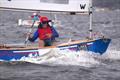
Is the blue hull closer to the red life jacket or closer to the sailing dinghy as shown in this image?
the sailing dinghy

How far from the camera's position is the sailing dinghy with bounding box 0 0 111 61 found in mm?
21344

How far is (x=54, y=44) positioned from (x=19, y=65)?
202cm

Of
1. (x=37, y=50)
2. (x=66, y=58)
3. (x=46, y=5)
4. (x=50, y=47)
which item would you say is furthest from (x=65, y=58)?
(x=46, y=5)

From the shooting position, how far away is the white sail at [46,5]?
22172 mm

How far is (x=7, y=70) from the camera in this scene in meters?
20.1

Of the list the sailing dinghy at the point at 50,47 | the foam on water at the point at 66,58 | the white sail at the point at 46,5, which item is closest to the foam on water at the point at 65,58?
the foam on water at the point at 66,58

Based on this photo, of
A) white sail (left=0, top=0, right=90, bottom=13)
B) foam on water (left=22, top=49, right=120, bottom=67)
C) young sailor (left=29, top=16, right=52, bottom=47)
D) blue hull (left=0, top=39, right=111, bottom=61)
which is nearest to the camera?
blue hull (left=0, top=39, right=111, bottom=61)

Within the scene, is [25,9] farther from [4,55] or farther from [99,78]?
[99,78]

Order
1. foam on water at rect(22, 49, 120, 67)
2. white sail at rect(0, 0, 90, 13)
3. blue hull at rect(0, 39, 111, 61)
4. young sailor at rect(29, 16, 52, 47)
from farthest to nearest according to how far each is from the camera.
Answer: white sail at rect(0, 0, 90, 13) → young sailor at rect(29, 16, 52, 47) → foam on water at rect(22, 49, 120, 67) → blue hull at rect(0, 39, 111, 61)

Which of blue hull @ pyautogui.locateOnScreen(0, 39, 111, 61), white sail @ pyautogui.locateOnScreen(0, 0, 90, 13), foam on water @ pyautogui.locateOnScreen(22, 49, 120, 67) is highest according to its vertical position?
white sail @ pyautogui.locateOnScreen(0, 0, 90, 13)

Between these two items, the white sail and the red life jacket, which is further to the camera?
→ the white sail

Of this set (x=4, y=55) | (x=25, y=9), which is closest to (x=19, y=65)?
(x=4, y=55)

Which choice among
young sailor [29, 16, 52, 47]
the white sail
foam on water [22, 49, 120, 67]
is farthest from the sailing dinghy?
young sailor [29, 16, 52, 47]

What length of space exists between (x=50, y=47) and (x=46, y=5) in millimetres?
1927
